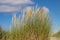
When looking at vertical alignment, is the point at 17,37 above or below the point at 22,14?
below

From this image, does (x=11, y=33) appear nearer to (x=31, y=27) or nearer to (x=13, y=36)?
(x=13, y=36)

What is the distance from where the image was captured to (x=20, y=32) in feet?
14.3

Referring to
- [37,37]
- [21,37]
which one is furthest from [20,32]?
[37,37]

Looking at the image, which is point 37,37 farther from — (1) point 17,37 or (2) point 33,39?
(1) point 17,37

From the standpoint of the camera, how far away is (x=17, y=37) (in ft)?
14.3

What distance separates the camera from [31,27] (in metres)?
4.29

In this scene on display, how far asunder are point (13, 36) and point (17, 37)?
0.12 m

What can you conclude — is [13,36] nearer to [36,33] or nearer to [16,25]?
[16,25]

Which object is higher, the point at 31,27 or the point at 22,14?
the point at 22,14

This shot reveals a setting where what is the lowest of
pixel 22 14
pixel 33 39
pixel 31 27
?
pixel 33 39

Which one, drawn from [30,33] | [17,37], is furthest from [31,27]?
[17,37]

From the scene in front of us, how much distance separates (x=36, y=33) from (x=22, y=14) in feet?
1.73

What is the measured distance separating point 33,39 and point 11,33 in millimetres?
564

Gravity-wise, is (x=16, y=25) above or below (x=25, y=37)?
above
